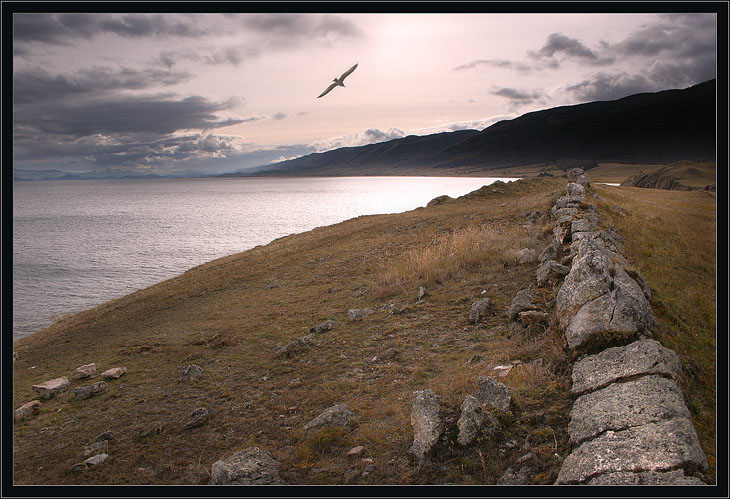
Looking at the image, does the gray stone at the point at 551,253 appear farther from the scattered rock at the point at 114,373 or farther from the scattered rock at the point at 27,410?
the scattered rock at the point at 27,410

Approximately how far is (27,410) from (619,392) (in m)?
9.88

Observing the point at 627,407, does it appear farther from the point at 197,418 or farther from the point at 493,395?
the point at 197,418

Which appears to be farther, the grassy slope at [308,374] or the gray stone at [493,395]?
the grassy slope at [308,374]

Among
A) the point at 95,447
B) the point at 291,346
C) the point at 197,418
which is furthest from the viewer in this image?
the point at 291,346

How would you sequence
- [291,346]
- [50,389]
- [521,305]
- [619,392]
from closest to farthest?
[619,392] → [521,305] → [50,389] → [291,346]

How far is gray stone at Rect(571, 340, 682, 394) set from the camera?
3451 mm

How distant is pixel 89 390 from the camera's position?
25.1 ft

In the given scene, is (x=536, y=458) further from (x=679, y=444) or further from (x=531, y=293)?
(x=531, y=293)

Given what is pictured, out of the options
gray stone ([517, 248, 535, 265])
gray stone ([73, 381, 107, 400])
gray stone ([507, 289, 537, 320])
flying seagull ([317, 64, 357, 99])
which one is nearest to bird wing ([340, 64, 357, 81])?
flying seagull ([317, 64, 357, 99])

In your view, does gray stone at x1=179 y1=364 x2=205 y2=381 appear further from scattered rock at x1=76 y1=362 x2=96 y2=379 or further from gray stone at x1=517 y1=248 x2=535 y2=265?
gray stone at x1=517 y1=248 x2=535 y2=265

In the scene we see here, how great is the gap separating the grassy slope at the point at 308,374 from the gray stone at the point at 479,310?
227 mm

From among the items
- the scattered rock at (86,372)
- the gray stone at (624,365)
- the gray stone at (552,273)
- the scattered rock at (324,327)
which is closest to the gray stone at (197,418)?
the scattered rock at (324,327)

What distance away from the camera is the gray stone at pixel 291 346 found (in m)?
8.09

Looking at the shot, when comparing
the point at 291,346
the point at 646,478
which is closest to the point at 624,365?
the point at 646,478
